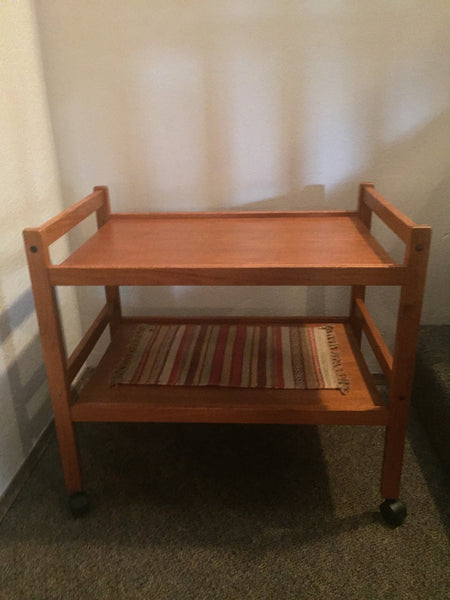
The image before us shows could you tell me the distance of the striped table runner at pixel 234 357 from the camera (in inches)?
46.5

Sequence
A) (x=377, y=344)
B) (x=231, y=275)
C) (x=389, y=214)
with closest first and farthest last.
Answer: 1. (x=231, y=275)
2. (x=389, y=214)
3. (x=377, y=344)

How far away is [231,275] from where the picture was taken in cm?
96

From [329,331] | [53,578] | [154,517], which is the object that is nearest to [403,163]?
[329,331]

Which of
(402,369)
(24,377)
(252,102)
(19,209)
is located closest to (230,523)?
(402,369)

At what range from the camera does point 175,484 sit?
1246mm

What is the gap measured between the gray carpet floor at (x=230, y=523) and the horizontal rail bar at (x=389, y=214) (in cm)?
63

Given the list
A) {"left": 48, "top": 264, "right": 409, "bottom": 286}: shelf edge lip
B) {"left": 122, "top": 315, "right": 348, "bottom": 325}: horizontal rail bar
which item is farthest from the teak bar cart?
{"left": 122, "top": 315, "right": 348, "bottom": 325}: horizontal rail bar

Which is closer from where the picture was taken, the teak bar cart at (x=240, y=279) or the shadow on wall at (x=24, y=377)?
the teak bar cart at (x=240, y=279)

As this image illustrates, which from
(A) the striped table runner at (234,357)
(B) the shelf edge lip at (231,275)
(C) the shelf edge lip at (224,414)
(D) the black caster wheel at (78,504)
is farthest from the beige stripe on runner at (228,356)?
(D) the black caster wheel at (78,504)

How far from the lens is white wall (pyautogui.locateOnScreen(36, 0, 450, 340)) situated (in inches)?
51.5

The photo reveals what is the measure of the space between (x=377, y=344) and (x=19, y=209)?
0.94 metres

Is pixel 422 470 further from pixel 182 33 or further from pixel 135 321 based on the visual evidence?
pixel 182 33

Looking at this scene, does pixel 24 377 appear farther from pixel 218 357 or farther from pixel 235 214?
pixel 235 214

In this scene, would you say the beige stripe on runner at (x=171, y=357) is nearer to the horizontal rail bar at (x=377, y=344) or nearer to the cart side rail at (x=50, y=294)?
the cart side rail at (x=50, y=294)
